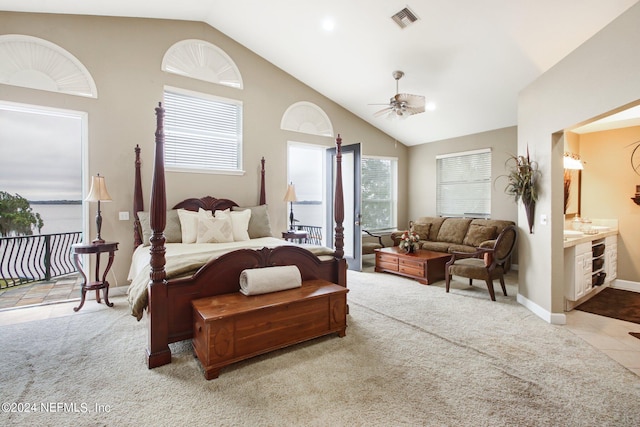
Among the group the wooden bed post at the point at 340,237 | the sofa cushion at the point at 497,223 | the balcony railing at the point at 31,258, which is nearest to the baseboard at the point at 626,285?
the sofa cushion at the point at 497,223

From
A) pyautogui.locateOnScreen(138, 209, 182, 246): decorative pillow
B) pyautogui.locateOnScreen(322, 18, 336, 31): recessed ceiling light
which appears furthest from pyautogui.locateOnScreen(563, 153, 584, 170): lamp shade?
pyautogui.locateOnScreen(138, 209, 182, 246): decorative pillow

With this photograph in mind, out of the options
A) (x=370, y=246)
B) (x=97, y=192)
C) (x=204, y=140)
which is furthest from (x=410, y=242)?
(x=97, y=192)

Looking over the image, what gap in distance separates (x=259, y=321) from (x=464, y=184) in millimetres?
5650

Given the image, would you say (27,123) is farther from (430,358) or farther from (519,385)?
(519,385)

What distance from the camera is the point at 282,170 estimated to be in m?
5.68

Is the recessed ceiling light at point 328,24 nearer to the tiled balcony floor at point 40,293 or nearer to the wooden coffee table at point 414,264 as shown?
the wooden coffee table at point 414,264

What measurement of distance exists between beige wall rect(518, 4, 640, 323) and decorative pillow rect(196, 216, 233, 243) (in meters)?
3.93

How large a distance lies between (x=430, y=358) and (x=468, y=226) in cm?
409

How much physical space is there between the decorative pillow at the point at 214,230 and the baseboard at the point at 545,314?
156 inches

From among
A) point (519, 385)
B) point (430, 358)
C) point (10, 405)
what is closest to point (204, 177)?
point (10, 405)

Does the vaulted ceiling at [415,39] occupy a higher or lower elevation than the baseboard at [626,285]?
higher

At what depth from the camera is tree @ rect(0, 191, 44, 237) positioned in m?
4.88

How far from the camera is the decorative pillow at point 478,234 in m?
5.42

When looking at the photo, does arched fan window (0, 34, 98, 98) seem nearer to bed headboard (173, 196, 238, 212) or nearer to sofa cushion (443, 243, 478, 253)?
bed headboard (173, 196, 238, 212)
